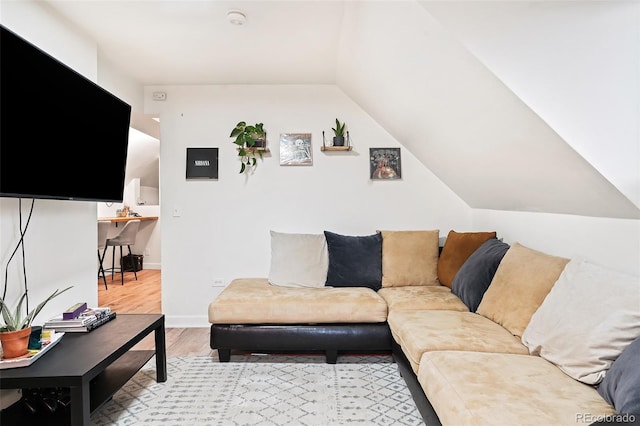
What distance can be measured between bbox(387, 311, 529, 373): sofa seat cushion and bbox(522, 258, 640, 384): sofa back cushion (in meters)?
0.14

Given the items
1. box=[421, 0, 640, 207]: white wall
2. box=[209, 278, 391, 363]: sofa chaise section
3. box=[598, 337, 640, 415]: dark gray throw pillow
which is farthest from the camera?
box=[209, 278, 391, 363]: sofa chaise section

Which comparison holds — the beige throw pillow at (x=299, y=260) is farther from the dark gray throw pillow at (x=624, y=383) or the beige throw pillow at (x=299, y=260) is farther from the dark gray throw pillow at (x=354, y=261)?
the dark gray throw pillow at (x=624, y=383)

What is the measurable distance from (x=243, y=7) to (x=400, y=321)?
2.20 metres

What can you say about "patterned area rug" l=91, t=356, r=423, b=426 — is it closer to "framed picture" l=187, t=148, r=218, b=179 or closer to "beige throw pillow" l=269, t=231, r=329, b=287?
"beige throw pillow" l=269, t=231, r=329, b=287

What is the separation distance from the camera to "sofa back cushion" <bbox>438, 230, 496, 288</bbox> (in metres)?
Result: 2.86

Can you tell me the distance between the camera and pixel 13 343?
5.13 ft

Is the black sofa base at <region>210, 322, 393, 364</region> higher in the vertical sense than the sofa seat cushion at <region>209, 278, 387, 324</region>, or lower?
lower

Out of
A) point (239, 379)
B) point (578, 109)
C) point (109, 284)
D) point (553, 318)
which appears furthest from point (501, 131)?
point (109, 284)

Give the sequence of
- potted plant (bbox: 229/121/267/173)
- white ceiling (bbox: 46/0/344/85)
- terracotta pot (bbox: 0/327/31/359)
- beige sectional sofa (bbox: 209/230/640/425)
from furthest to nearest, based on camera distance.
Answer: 1. potted plant (bbox: 229/121/267/173)
2. white ceiling (bbox: 46/0/344/85)
3. terracotta pot (bbox: 0/327/31/359)
4. beige sectional sofa (bbox: 209/230/640/425)

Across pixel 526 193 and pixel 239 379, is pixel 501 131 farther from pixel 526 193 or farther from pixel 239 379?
pixel 239 379

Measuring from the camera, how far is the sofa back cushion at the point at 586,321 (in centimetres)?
128

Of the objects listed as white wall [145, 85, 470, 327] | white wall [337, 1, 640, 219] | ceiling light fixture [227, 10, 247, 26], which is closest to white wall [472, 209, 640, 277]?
white wall [337, 1, 640, 219]

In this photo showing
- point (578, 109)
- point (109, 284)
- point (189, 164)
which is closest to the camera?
point (578, 109)

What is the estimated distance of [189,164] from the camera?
3488mm
